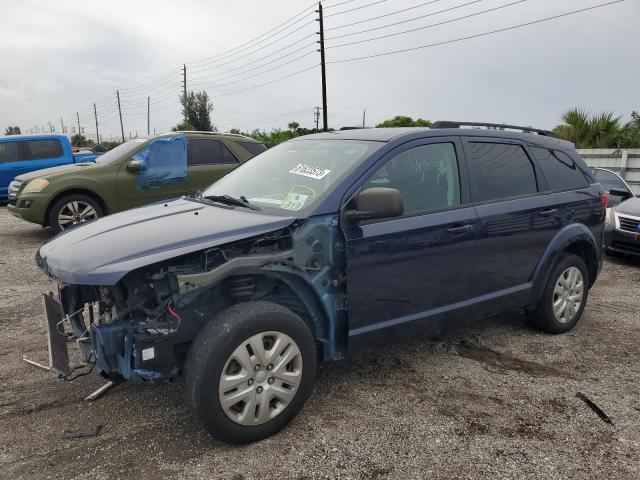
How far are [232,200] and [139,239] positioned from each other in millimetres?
804

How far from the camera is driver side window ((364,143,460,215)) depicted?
3.20m

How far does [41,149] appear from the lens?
11891mm

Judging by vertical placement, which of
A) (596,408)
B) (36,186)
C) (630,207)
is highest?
(36,186)

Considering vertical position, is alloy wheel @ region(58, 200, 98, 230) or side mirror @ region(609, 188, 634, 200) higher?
side mirror @ region(609, 188, 634, 200)

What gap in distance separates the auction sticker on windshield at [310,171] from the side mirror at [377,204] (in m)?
0.41

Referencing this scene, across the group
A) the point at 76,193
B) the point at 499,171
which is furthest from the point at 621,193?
the point at 76,193

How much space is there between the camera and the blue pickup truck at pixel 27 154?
462 inches

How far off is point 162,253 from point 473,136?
2419mm

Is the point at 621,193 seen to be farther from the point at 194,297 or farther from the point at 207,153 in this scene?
the point at 194,297

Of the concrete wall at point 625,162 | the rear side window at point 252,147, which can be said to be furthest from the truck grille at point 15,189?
the concrete wall at point 625,162

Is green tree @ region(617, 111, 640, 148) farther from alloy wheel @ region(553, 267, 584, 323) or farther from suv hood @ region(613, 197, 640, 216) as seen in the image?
alloy wheel @ region(553, 267, 584, 323)

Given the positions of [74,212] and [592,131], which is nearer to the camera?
[74,212]

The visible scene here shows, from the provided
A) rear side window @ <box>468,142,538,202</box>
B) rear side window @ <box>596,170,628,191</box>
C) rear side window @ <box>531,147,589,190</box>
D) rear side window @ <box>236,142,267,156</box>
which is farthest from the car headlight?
rear side window @ <box>596,170,628,191</box>

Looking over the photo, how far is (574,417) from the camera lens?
300 centimetres
